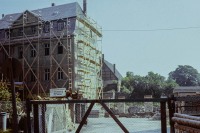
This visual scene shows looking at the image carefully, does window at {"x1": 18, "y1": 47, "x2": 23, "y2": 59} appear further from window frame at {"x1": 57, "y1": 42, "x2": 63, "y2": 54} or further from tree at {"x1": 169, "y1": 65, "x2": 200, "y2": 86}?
tree at {"x1": 169, "y1": 65, "x2": 200, "y2": 86}

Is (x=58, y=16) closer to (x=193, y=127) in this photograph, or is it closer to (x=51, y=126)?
(x=51, y=126)

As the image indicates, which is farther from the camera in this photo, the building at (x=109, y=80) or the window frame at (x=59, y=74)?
the building at (x=109, y=80)

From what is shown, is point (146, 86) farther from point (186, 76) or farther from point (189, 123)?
point (189, 123)

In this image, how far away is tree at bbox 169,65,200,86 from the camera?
102 meters

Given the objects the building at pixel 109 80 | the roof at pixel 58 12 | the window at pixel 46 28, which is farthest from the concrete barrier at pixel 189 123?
the building at pixel 109 80

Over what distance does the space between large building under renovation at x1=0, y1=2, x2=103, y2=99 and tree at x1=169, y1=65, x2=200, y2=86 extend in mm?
71968

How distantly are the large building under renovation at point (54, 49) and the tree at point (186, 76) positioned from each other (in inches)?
2833

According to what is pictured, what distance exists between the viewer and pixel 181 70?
10869 centimetres

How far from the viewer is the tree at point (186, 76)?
10156 centimetres

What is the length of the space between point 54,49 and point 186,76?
80377mm

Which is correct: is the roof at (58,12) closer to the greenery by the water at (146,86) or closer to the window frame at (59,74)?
the window frame at (59,74)

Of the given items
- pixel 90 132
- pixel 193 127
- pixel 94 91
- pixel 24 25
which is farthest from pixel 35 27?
pixel 193 127

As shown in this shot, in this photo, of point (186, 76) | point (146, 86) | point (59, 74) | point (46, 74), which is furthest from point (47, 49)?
point (186, 76)

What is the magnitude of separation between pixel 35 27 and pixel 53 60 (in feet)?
18.1
